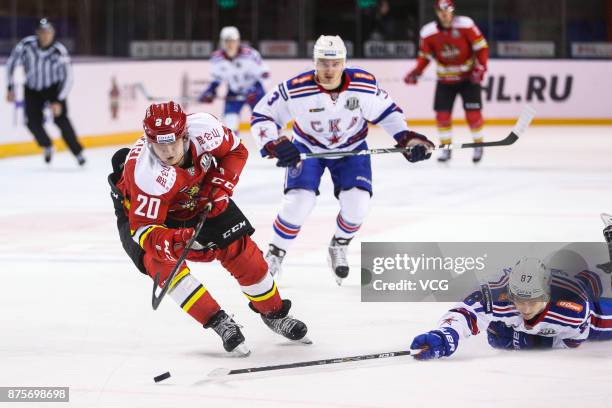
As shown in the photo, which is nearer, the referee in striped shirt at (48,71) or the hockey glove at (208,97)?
the referee in striped shirt at (48,71)

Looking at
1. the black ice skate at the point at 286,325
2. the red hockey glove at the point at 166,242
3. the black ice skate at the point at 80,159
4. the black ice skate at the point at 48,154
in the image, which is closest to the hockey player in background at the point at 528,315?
the black ice skate at the point at 286,325

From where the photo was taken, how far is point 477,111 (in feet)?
35.9

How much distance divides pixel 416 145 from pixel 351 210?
44 cm

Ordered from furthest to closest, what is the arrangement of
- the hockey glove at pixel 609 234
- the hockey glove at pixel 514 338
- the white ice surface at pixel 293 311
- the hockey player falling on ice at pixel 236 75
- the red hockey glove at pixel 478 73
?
1. the hockey player falling on ice at pixel 236 75
2. the red hockey glove at pixel 478 73
3. the hockey glove at pixel 609 234
4. the hockey glove at pixel 514 338
5. the white ice surface at pixel 293 311

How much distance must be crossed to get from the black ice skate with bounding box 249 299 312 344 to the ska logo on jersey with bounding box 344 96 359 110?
1.34m

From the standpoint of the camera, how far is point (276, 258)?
5.95m

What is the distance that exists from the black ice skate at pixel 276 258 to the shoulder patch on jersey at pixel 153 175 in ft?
5.77

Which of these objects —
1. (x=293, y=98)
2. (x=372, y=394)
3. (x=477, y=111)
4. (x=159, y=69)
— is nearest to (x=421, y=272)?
(x=293, y=98)

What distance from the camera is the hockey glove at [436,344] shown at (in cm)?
429

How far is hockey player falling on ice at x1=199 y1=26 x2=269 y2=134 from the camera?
11930 millimetres

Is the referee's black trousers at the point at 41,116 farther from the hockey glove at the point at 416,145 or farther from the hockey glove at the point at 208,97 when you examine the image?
the hockey glove at the point at 416,145

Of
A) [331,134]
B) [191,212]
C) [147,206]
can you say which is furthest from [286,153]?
[147,206]

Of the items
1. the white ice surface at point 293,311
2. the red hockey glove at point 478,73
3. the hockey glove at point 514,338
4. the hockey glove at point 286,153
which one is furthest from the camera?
the red hockey glove at point 478,73

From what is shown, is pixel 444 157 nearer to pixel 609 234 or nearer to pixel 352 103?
pixel 352 103
